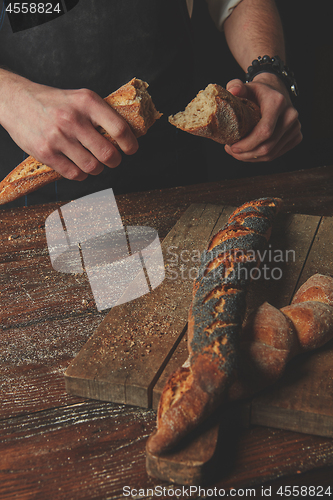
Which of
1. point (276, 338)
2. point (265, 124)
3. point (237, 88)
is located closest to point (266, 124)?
point (265, 124)

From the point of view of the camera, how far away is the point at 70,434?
2.68 ft

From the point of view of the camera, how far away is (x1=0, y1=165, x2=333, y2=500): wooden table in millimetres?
731

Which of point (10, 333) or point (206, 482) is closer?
point (206, 482)

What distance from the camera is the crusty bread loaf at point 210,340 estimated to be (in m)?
0.73

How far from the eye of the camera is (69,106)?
1272 mm

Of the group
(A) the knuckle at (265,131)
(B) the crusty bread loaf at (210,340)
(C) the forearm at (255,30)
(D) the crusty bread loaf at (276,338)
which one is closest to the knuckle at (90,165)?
(B) the crusty bread loaf at (210,340)

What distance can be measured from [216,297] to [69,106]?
75 centimetres

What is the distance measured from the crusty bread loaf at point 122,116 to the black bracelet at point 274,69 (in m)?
0.64

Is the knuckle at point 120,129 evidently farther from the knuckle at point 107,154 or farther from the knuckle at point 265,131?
the knuckle at point 265,131

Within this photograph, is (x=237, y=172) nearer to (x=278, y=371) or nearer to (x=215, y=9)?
(x=215, y=9)

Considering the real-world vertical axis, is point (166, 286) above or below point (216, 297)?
below

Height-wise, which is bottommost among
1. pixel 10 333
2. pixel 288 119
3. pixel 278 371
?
pixel 10 333

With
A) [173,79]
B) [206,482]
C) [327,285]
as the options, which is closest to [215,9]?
[173,79]

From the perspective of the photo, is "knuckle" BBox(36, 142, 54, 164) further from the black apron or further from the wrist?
the wrist
